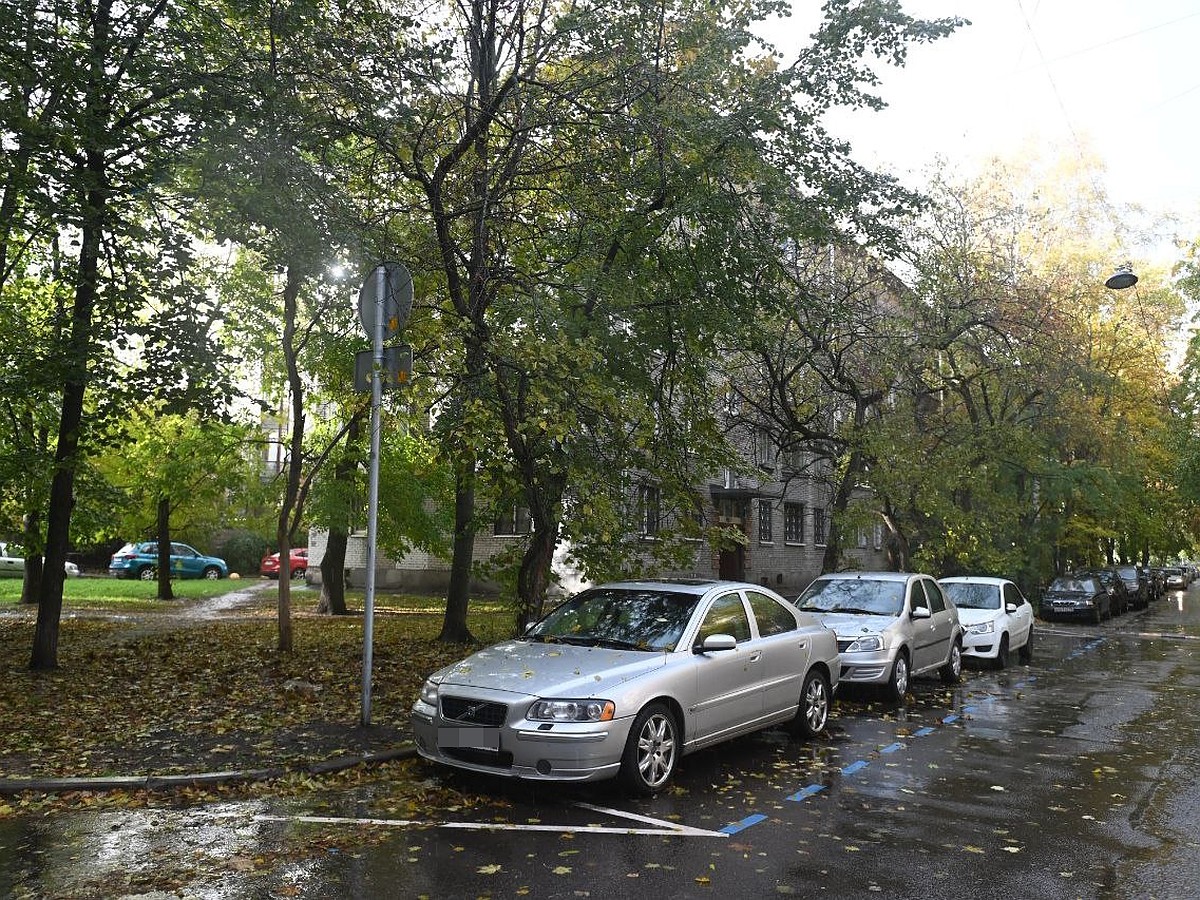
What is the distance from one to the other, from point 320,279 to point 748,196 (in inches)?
204

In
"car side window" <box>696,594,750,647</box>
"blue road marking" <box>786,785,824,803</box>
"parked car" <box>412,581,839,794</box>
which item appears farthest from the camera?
"car side window" <box>696,594,750,647</box>

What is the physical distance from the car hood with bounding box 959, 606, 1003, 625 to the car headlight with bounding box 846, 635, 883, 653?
5097 mm

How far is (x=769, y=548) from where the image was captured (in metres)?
37.5

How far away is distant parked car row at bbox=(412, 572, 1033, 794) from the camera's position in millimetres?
6371

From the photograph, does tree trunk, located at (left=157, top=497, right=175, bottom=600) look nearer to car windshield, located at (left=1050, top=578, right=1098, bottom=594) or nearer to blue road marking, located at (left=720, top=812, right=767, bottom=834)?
blue road marking, located at (left=720, top=812, right=767, bottom=834)

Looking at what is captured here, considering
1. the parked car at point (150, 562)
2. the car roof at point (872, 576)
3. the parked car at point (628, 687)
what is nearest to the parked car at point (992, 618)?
the car roof at point (872, 576)

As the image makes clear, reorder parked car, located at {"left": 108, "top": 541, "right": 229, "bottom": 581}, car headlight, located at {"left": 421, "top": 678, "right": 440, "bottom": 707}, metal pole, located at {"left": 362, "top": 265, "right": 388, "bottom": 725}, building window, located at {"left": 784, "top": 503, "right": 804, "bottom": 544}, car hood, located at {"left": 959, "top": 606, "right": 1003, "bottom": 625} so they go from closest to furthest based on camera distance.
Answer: car headlight, located at {"left": 421, "top": 678, "right": 440, "bottom": 707} → metal pole, located at {"left": 362, "top": 265, "right": 388, "bottom": 725} → car hood, located at {"left": 959, "top": 606, "right": 1003, "bottom": 625} → parked car, located at {"left": 108, "top": 541, "right": 229, "bottom": 581} → building window, located at {"left": 784, "top": 503, "right": 804, "bottom": 544}

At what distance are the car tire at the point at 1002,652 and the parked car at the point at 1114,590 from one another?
61.7ft

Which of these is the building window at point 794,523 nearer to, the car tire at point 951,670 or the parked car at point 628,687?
the car tire at point 951,670

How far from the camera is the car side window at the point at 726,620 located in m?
7.78

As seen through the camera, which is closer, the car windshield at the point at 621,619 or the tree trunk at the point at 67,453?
the car windshield at the point at 621,619

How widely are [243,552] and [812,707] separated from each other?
136 ft

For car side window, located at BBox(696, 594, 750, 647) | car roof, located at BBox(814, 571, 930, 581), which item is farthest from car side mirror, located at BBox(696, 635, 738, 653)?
car roof, located at BBox(814, 571, 930, 581)

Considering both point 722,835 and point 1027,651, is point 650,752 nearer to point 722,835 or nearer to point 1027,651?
point 722,835
